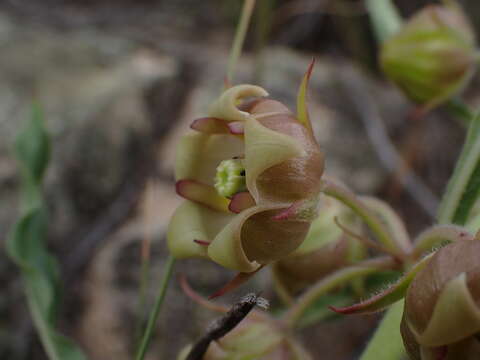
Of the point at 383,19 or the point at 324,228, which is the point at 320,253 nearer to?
the point at 324,228

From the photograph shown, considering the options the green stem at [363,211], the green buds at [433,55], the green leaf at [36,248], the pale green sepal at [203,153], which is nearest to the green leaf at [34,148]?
the green leaf at [36,248]

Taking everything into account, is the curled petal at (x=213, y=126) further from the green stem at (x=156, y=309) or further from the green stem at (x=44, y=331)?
the green stem at (x=44, y=331)

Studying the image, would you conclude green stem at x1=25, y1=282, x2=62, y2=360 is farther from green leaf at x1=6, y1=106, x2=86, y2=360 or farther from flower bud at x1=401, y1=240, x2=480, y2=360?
flower bud at x1=401, y1=240, x2=480, y2=360

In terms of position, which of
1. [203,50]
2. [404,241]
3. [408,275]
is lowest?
[203,50]

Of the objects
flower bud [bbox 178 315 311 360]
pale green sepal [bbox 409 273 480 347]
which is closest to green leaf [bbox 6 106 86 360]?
flower bud [bbox 178 315 311 360]

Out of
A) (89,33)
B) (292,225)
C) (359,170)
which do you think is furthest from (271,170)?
(89,33)

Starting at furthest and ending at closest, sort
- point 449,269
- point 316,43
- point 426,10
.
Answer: point 316,43 < point 426,10 < point 449,269

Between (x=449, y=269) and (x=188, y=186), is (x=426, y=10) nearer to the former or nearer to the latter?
(x=188, y=186)
